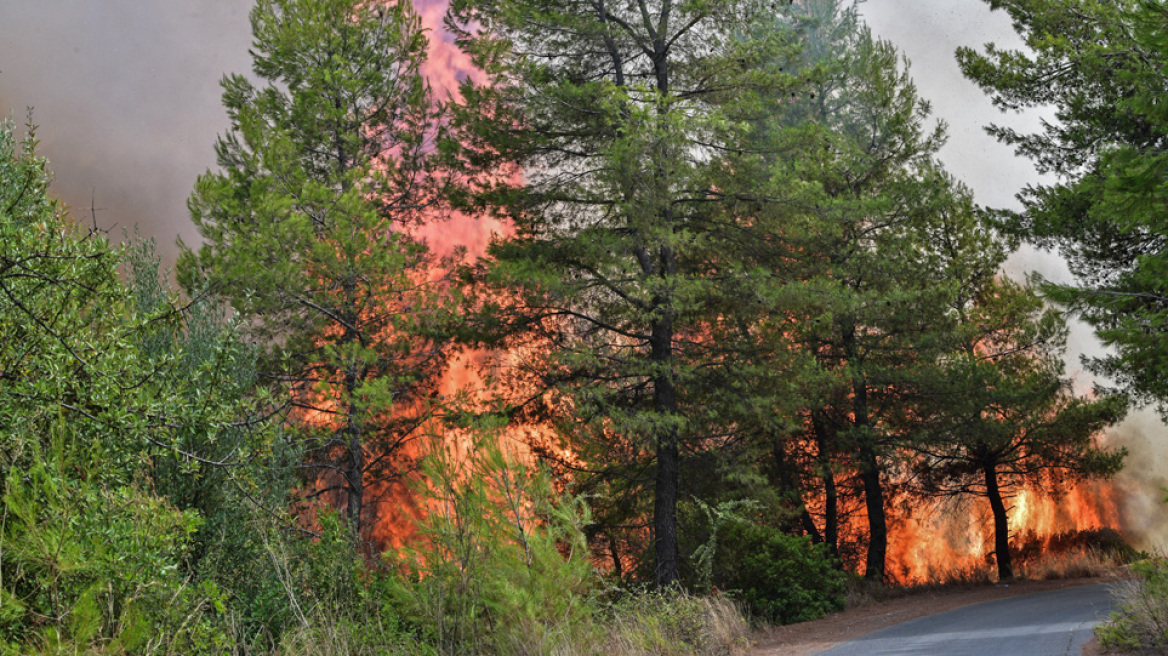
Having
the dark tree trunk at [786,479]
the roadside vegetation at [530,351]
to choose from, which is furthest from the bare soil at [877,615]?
the dark tree trunk at [786,479]

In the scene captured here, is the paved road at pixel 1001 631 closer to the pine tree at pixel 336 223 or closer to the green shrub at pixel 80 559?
the green shrub at pixel 80 559

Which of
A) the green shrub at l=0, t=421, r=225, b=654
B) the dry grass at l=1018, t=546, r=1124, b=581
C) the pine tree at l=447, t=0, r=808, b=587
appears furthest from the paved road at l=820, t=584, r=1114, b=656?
the green shrub at l=0, t=421, r=225, b=654

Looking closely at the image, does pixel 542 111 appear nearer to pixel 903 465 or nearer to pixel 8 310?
pixel 8 310

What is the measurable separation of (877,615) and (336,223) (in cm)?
1114

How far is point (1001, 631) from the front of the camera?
30.4 feet

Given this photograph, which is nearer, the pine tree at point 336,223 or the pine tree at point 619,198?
the pine tree at point 336,223

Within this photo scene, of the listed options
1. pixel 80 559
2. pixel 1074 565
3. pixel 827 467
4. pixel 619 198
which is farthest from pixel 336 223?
pixel 1074 565

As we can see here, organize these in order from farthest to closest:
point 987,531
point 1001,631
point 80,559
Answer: point 987,531 < point 1001,631 < point 80,559

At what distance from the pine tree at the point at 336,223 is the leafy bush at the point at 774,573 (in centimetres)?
612

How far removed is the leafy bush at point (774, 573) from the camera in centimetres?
1452

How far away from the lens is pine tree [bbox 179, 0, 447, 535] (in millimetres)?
11781

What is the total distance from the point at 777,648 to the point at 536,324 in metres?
6.15

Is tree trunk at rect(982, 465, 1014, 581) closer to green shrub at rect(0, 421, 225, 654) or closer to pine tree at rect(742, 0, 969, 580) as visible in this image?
pine tree at rect(742, 0, 969, 580)

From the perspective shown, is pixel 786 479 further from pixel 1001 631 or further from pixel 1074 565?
pixel 1001 631
